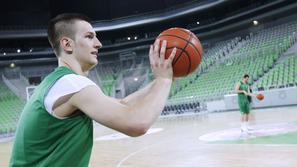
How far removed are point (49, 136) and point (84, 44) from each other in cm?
48

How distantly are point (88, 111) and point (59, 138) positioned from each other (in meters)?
0.22

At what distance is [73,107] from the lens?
1581 mm

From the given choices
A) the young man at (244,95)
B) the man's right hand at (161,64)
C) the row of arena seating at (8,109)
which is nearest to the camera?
the man's right hand at (161,64)

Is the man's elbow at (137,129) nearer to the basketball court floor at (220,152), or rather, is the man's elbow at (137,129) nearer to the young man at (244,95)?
the basketball court floor at (220,152)

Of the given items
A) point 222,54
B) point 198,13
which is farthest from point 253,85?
point 198,13

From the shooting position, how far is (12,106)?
24094mm

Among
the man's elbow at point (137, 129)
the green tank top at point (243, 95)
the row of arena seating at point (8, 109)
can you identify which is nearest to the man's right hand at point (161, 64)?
the man's elbow at point (137, 129)

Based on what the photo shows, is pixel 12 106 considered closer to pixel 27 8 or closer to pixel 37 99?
pixel 27 8

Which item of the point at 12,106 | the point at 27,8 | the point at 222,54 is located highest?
the point at 27,8

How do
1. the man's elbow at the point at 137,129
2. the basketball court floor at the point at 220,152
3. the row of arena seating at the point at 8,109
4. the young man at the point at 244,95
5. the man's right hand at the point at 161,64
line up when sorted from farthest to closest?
1. the row of arena seating at the point at 8,109
2. the young man at the point at 244,95
3. the basketball court floor at the point at 220,152
4. the man's right hand at the point at 161,64
5. the man's elbow at the point at 137,129

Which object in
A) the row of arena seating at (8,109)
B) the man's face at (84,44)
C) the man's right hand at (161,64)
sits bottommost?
the row of arena seating at (8,109)

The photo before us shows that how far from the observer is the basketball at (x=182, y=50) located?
1.92m

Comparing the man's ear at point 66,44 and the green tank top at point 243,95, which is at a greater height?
the man's ear at point 66,44

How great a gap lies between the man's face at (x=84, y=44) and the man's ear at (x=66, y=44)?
1.0 inches
